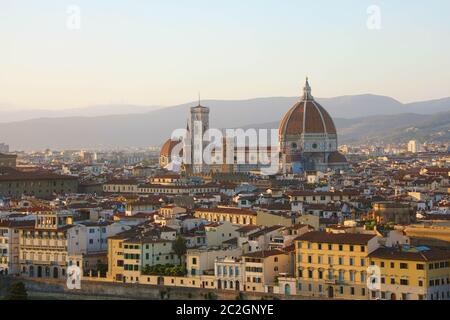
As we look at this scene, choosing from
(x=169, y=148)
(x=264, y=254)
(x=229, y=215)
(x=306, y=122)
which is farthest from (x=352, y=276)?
(x=169, y=148)

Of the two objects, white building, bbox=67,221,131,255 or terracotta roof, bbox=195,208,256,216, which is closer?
white building, bbox=67,221,131,255

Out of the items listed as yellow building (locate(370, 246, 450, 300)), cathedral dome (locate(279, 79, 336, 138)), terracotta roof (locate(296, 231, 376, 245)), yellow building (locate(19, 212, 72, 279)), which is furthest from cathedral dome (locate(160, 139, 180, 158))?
yellow building (locate(370, 246, 450, 300))

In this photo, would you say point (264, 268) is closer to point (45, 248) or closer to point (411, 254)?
point (411, 254)

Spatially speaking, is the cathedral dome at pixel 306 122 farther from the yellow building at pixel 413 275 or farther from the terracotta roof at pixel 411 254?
the yellow building at pixel 413 275

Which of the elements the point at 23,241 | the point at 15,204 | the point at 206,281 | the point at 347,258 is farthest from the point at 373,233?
the point at 15,204

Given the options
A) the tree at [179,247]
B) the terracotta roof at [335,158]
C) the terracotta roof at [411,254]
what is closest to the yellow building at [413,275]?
the terracotta roof at [411,254]

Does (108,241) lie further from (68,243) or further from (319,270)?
(319,270)

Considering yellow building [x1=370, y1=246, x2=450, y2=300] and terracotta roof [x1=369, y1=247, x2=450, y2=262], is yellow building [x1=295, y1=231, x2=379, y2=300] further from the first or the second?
yellow building [x1=370, y1=246, x2=450, y2=300]
